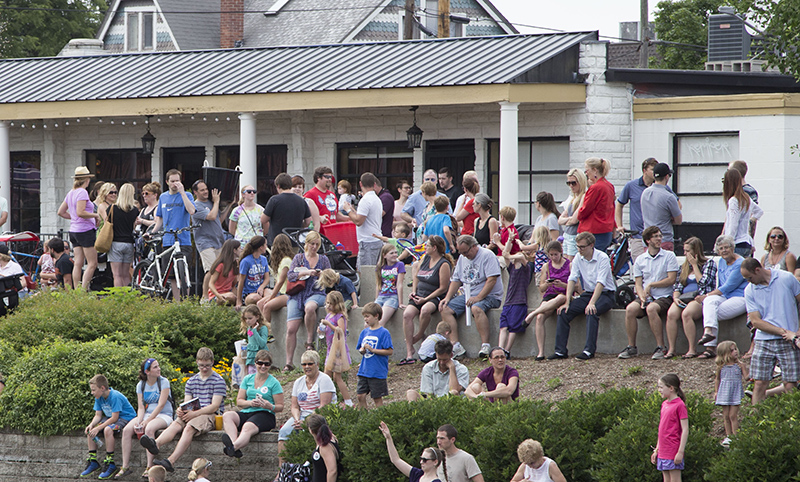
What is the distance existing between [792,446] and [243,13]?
28870 mm

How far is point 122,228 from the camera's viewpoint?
49.9 ft

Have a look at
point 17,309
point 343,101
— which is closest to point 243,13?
point 343,101

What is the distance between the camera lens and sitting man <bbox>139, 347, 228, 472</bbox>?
1133 cm

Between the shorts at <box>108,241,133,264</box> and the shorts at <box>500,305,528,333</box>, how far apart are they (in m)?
5.73

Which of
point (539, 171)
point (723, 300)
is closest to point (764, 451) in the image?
point (723, 300)

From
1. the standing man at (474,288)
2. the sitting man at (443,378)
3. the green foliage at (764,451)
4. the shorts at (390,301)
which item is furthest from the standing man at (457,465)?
the shorts at (390,301)

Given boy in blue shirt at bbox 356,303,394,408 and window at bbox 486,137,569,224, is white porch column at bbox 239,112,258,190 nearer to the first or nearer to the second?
window at bbox 486,137,569,224

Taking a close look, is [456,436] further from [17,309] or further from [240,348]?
[17,309]

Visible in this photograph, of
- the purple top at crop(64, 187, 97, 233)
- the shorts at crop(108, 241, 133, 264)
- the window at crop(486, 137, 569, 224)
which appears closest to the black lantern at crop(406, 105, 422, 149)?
the window at crop(486, 137, 569, 224)

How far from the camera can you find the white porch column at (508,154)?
1667 cm

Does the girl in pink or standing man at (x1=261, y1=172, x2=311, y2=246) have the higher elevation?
standing man at (x1=261, y1=172, x2=311, y2=246)

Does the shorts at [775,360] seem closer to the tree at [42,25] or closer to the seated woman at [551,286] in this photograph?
the seated woman at [551,286]

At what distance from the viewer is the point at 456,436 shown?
9.70 metres

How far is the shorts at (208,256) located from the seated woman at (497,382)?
5.48 m
